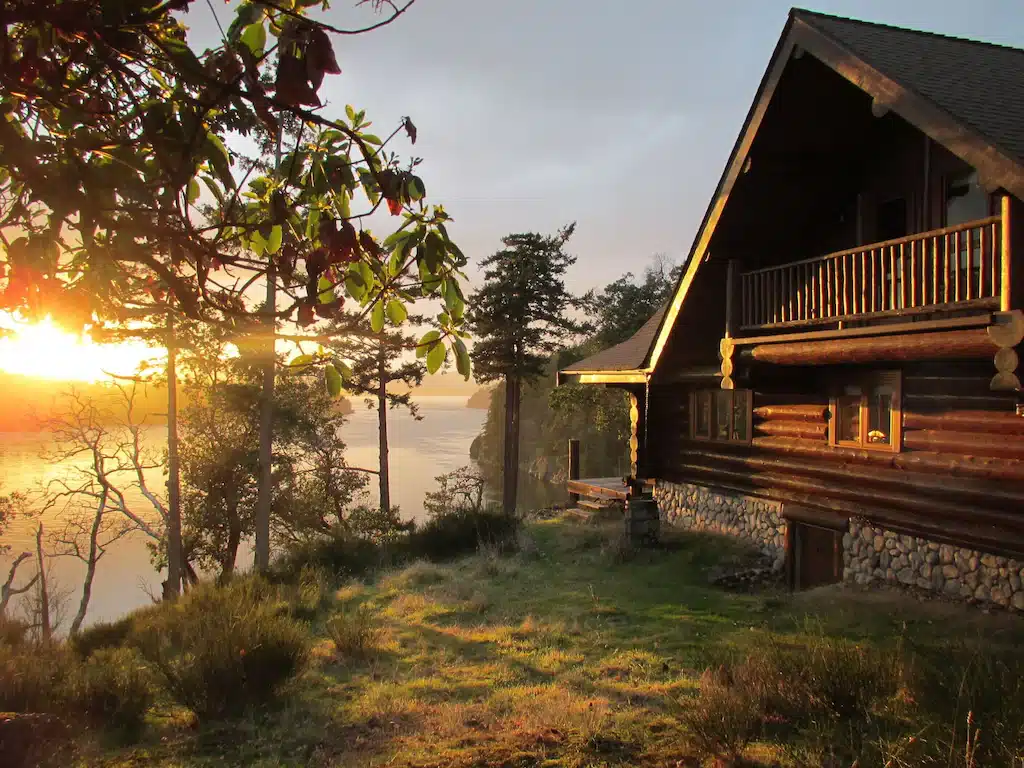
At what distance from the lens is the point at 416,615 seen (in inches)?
435

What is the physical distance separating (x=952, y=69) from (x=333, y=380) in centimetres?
1054

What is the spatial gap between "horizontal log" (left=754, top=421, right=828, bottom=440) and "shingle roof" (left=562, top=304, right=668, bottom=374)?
282cm

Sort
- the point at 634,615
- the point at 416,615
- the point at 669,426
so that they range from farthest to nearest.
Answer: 1. the point at 669,426
2. the point at 416,615
3. the point at 634,615

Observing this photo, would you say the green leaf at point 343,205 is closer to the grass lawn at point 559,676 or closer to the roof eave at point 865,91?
A: the grass lawn at point 559,676

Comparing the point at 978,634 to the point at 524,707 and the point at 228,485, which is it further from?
the point at 228,485

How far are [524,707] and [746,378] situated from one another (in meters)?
7.16

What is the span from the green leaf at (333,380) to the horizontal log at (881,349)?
7534mm

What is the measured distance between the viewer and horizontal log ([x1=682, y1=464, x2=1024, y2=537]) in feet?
29.1

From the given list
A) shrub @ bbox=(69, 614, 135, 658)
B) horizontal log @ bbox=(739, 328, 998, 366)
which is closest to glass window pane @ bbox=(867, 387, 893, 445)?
horizontal log @ bbox=(739, 328, 998, 366)

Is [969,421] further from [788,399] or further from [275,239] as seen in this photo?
[275,239]

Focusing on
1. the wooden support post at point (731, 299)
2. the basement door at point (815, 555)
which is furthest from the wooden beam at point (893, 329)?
the basement door at point (815, 555)

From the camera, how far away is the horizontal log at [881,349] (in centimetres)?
776

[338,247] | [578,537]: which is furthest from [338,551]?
[338,247]

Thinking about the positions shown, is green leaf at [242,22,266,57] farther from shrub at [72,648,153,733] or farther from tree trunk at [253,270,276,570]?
tree trunk at [253,270,276,570]
